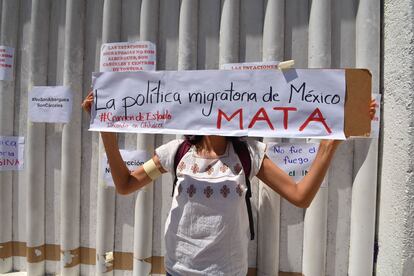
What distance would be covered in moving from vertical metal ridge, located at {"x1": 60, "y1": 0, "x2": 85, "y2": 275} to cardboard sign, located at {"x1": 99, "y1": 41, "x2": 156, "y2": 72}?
0.23 m

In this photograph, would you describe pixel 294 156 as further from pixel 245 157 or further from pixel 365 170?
pixel 245 157

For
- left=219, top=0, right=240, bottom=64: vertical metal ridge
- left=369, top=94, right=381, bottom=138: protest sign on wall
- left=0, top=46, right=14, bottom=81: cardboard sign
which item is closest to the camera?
left=369, top=94, right=381, bottom=138: protest sign on wall

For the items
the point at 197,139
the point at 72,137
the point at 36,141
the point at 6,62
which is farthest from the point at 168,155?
the point at 6,62

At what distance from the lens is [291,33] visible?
6.90 feet

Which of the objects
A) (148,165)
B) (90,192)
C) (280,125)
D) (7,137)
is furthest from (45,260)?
(280,125)

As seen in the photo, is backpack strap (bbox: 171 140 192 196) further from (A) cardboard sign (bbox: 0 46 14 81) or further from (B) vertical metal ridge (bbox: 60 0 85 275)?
(A) cardboard sign (bbox: 0 46 14 81)

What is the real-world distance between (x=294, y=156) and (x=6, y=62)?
7.71ft

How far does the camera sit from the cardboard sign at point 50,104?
2371 millimetres

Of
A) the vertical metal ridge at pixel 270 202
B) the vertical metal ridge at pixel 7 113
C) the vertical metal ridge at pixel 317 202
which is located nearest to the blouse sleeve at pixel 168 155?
the vertical metal ridge at pixel 270 202

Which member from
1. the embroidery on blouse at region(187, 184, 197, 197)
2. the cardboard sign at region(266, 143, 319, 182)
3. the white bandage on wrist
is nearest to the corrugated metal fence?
the cardboard sign at region(266, 143, 319, 182)

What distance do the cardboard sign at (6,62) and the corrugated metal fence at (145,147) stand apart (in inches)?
1.9

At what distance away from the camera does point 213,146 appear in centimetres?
155

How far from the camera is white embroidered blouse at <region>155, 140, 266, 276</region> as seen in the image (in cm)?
143

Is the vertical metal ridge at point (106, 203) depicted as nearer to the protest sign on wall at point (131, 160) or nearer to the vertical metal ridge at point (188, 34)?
the protest sign on wall at point (131, 160)
